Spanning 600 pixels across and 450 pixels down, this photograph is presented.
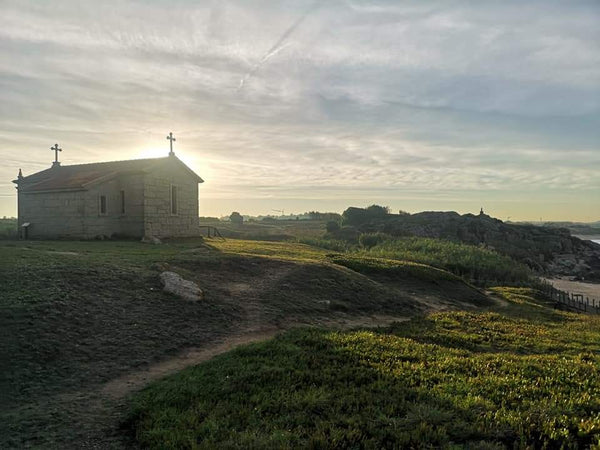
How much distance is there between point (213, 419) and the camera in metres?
6.22

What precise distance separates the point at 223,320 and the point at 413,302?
33.0 feet

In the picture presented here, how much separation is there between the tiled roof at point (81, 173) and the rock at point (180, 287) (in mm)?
16400

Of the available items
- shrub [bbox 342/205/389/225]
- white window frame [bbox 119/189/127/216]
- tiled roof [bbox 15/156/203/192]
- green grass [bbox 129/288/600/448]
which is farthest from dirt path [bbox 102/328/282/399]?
shrub [bbox 342/205/389/225]

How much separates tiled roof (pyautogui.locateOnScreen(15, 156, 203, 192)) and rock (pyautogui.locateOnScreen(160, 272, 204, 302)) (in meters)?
16.4

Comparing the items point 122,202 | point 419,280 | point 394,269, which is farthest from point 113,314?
point 122,202

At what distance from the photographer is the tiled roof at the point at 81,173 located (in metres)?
28.2

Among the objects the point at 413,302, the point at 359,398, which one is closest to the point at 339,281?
the point at 413,302

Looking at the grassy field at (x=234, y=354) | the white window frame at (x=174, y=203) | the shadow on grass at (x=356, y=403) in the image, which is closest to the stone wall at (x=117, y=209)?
the white window frame at (x=174, y=203)

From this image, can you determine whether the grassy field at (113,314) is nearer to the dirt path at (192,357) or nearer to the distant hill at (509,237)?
the dirt path at (192,357)

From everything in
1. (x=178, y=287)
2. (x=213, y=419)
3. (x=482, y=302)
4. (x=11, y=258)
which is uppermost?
(x=11, y=258)

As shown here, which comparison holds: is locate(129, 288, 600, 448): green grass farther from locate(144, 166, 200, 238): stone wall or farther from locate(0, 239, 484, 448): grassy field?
locate(144, 166, 200, 238): stone wall

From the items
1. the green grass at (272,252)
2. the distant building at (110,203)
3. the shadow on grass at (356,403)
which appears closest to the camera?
the shadow on grass at (356,403)

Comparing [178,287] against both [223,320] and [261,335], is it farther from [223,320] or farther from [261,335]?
[261,335]

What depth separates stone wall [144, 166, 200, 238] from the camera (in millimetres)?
29016
